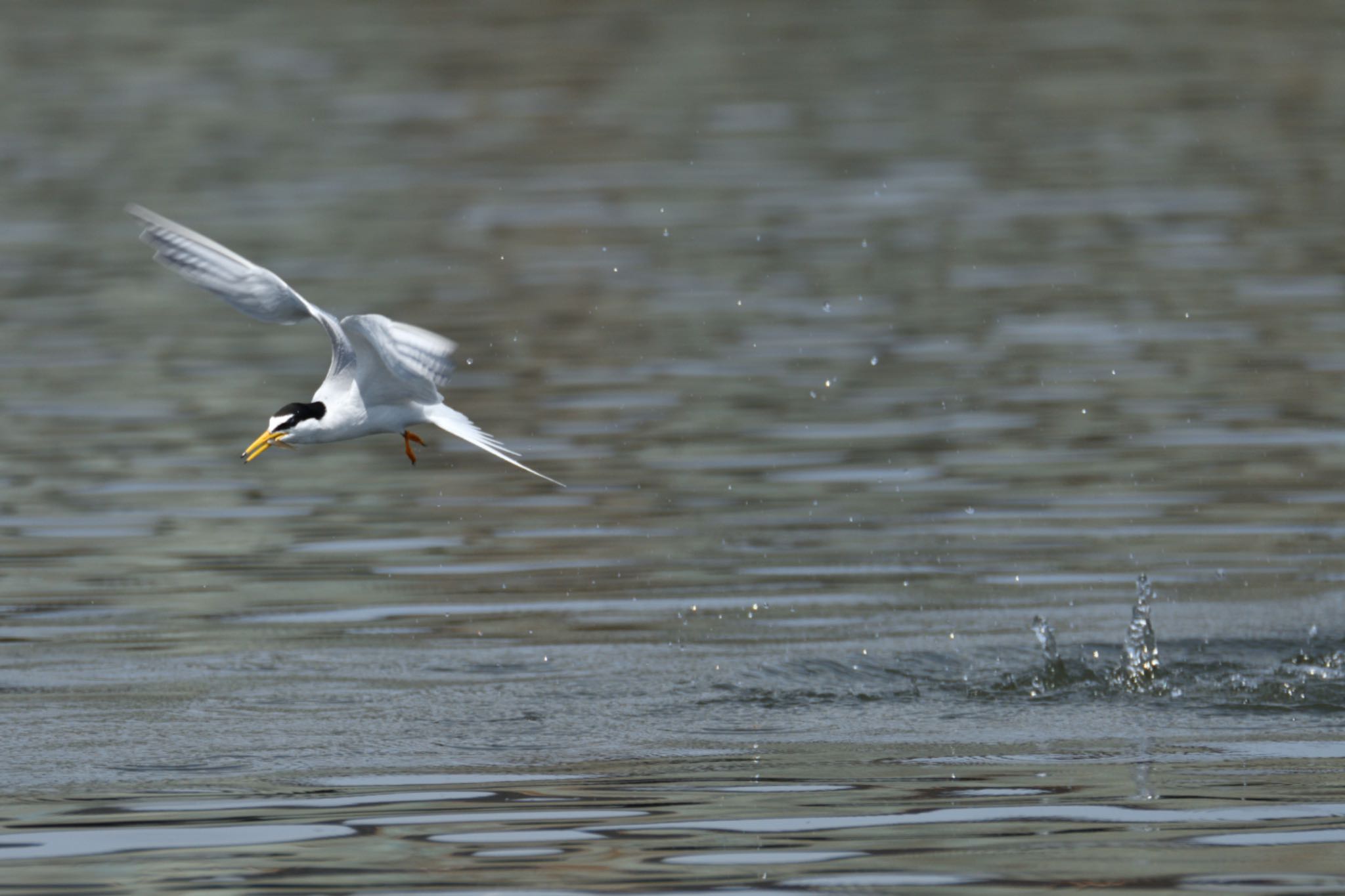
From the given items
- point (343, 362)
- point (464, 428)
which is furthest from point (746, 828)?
point (343, 362)

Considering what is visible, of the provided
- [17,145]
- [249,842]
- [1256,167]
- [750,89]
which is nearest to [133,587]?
[249,842]

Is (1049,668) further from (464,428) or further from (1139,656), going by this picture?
(464,428)

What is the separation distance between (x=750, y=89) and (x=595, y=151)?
622cm

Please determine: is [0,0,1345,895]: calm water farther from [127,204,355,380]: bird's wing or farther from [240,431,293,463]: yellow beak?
[127,204,355,380]: bird's wing

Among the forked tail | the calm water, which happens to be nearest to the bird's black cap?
the forked tail

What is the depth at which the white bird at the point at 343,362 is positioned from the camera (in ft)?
30.9

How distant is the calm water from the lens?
852 cm

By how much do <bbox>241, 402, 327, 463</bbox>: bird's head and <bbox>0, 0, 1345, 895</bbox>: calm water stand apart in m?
1.18

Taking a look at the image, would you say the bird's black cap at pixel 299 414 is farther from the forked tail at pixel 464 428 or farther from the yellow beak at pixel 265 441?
the forked tail at pixel 464 428

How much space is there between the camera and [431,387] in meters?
9.95

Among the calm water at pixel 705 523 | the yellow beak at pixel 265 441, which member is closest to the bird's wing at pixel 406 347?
the yellow beak at pixel 265 441

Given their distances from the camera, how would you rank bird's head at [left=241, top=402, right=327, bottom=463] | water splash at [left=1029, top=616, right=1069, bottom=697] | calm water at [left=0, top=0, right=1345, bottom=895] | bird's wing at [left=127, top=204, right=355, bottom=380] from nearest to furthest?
calm water at [left=0, top=0, right=1345, bottom=895], bird's head at [left=241, top=402, right=327, bottom=463], bird's wing at [left=127, top=204, right=355, bottom=380], water splash at [left=1029, top=616, right=1069, bottom=697]

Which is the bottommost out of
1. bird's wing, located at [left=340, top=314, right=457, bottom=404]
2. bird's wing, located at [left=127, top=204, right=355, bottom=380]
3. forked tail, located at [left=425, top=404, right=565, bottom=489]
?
forked tail, located at [left=425, top=404, right=565, bottom=489]

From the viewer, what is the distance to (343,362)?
32.3 feet
